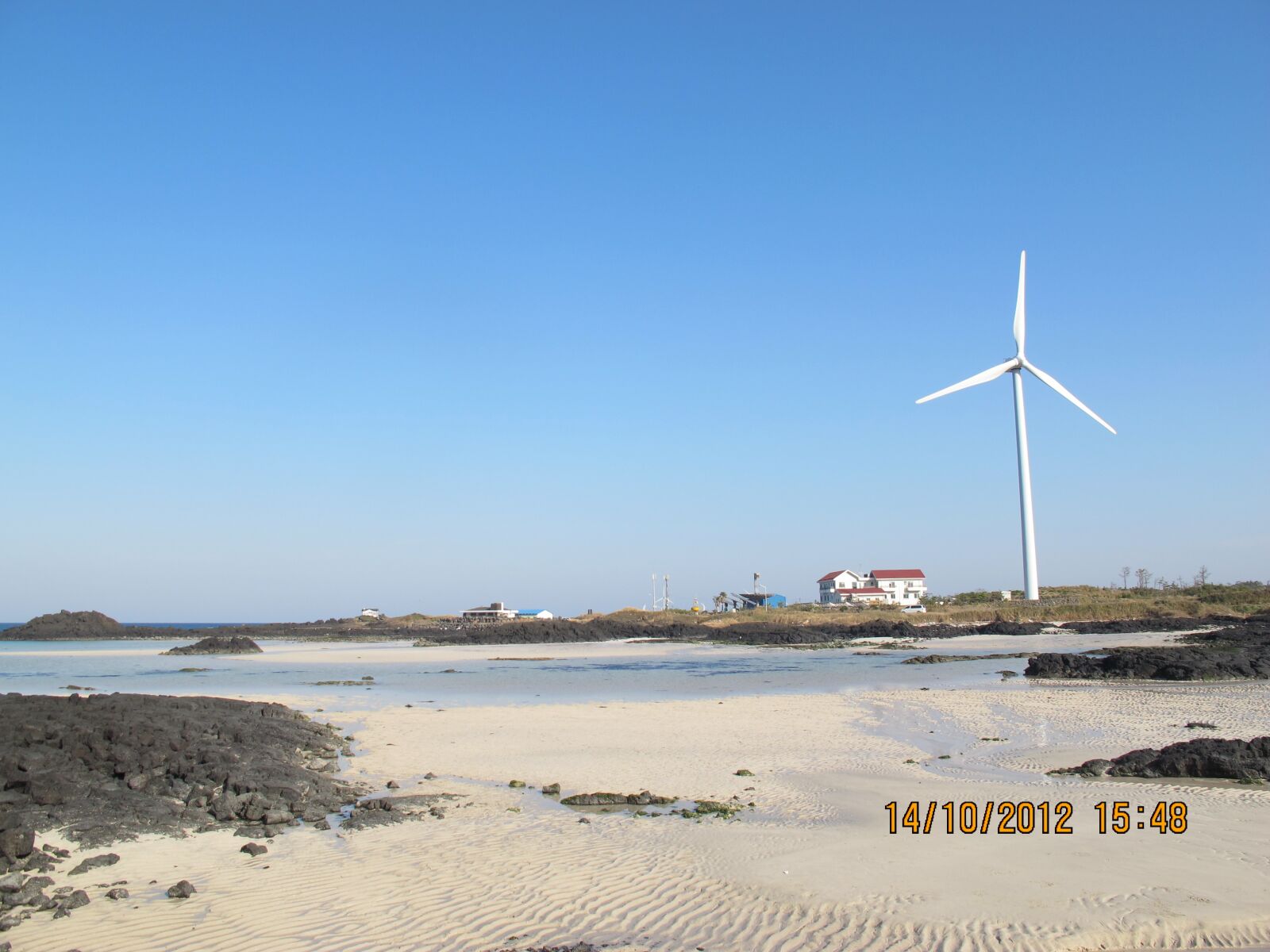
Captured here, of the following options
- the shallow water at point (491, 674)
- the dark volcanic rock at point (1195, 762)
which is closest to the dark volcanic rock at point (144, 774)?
the shallow water at point (491, 674)

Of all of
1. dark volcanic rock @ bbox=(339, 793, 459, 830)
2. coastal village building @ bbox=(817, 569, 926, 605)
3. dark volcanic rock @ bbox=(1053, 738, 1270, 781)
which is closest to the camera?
dark volcanic rock @ bbox=(339, 793, 459, 830)

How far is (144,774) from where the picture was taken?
524 inches

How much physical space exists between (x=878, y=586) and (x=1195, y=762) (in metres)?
117

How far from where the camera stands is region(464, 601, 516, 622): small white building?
11869cm

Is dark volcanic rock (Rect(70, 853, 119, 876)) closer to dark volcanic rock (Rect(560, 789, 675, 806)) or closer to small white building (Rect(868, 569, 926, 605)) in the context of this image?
dark volcanic rock (Rect(560, 789, 675, 806))

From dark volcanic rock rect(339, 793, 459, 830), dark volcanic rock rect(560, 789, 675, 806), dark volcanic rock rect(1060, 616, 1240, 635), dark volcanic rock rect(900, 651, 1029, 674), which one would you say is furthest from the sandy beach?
dark volcanic rock rect(1060, 616, 1240, 635)

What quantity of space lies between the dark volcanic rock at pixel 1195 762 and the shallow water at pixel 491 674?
1491cm

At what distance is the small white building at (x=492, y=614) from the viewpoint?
118688 millimetres

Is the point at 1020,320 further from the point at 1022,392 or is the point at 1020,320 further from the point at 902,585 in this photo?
the point at 902,585

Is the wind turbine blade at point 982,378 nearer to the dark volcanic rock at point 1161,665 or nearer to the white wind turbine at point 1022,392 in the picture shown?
the white wind turbine at point 1022,392

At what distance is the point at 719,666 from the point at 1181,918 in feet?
118

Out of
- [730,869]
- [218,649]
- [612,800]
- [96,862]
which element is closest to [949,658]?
[612,800]

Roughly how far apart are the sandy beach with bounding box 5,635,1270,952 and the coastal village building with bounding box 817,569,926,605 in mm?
109454
